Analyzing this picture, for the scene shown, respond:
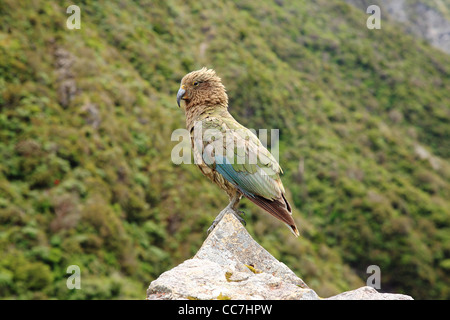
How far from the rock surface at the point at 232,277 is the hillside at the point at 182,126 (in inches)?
535

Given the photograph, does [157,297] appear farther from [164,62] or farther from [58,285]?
[164,62]

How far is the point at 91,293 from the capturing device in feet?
56.6

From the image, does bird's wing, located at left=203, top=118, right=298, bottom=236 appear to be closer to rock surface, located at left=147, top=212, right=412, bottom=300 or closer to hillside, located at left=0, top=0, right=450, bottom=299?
rock surface, located at left=147, top=212, right=412, bottom=300

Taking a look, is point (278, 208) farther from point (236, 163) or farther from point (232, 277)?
point (232, 277)

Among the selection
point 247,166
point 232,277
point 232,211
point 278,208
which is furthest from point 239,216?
point 232,277

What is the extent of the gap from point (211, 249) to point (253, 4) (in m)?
54.2

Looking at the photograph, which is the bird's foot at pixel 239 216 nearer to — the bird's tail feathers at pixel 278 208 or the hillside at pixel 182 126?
the bird's tail feathers at pixel 278 208

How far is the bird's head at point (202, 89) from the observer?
6.11 m

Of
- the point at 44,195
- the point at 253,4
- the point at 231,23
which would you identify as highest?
the point at 253,4

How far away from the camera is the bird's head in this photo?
6113 millimetres

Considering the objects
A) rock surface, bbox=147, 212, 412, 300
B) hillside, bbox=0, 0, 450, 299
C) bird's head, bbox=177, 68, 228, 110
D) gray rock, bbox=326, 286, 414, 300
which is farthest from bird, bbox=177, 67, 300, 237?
hillside, bbox=0, 0, 450, 299

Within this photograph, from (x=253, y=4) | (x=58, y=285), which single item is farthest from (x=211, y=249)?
(x=253, y=4)

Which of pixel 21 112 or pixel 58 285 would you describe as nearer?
pixel 58 285

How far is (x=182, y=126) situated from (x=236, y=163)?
24.5 metres
